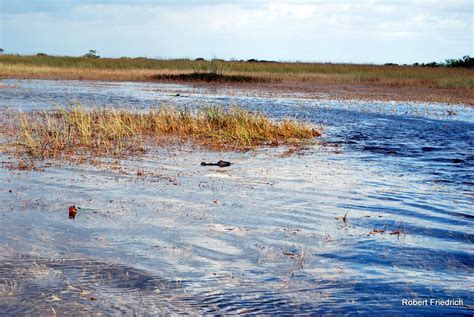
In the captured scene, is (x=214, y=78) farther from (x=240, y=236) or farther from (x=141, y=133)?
(x=240, y=236)

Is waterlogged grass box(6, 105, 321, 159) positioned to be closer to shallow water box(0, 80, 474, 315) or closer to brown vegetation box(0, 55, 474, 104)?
shallow water box(0, 80, 474, 315)

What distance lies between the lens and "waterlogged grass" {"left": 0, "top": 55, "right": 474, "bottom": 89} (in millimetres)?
46531

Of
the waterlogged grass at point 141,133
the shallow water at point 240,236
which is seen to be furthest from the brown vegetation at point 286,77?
the shallow water at point 240,236

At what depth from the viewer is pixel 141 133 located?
1745 cm

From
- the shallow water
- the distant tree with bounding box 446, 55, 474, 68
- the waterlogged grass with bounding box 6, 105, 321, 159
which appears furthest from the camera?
the distant tree with bounding box 446, 55, 474, 68

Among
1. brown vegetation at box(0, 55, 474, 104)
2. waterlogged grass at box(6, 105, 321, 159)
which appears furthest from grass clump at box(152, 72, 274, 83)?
waterlogged grass at box(6, 105, 321, 159)

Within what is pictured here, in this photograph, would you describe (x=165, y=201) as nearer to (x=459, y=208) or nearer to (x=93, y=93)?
(x=459, y=208)

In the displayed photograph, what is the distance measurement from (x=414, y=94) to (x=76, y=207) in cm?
3103

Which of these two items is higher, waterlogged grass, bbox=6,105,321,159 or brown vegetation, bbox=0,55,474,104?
brown vegetation, bbox=0,55,474,104

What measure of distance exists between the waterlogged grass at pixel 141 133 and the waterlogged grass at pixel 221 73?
26999mm

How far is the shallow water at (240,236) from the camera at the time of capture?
5750 mm

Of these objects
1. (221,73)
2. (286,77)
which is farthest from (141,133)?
(286,77)

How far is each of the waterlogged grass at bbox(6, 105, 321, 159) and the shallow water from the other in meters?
1.52

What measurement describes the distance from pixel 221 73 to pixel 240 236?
41.6m
